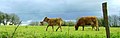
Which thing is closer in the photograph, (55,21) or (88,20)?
(55,21)

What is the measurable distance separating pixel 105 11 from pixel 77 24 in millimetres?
26487

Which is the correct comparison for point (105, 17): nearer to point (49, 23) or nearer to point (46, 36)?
point (46, 36)

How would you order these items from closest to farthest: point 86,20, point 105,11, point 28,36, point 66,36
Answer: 1. point 105,11
2. point 66,36
3. point 28,36
4. point 86,20

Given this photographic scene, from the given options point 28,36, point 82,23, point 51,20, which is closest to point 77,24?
point 82,23

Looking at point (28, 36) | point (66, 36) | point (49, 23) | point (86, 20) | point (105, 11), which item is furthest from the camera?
point (86, 20)

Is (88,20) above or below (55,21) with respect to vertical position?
below

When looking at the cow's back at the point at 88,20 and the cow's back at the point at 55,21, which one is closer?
the cow's back at the point at 55,21

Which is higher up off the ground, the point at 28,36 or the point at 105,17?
the point at 105,17

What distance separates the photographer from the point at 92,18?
35.1m

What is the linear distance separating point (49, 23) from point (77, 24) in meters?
5.77

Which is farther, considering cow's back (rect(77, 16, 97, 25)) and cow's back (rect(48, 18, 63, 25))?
cow's back (rect(77, 16, 97, 25))

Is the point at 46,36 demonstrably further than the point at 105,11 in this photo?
Yes

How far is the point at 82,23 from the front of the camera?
3500 centimetres

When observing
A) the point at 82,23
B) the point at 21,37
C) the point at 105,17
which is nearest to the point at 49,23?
the point at 82,23
